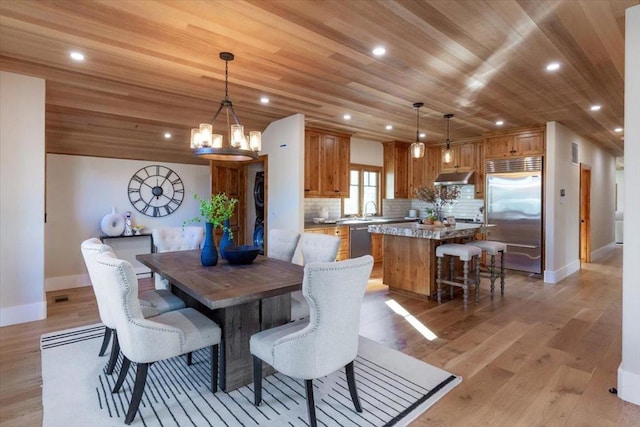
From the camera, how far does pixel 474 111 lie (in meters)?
4.73

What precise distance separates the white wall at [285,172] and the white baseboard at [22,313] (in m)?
2.96

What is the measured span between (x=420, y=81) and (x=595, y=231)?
266 inches

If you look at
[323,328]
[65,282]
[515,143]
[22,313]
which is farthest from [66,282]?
[515,143]

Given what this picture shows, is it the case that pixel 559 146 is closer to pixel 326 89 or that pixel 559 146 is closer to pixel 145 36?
pixel 326 89

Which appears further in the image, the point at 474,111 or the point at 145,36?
the point at 474,111

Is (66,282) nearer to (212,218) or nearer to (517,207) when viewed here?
(212,218)

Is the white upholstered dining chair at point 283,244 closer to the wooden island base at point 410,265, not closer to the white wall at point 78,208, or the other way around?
the wooden island base at point 410,265

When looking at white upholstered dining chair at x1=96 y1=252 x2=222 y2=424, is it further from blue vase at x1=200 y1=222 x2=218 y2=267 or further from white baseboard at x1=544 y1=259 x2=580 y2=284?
white baseboard at x1=544 y1=259 x2=580 y2=284

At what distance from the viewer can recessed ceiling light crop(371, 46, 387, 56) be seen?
281cm

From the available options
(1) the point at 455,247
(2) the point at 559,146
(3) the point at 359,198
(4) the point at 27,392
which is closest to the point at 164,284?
(4) the point at 27,392

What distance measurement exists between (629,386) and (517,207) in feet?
12.8

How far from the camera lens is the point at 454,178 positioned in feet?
21.9

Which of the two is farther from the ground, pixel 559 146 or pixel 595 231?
pixel 559 146

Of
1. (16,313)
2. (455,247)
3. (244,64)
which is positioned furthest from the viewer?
(455,247)
